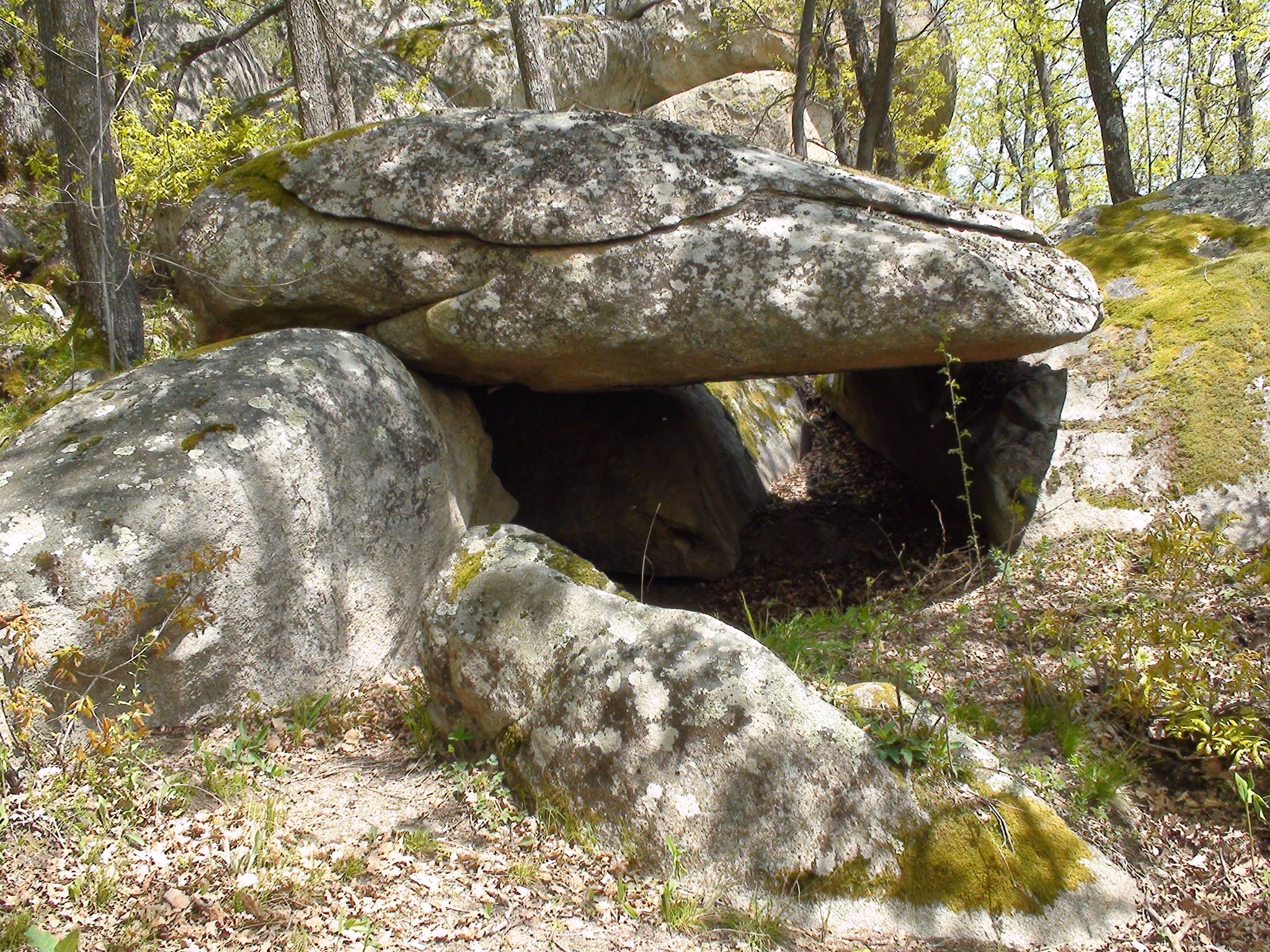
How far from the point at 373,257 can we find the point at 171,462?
2.11 meters

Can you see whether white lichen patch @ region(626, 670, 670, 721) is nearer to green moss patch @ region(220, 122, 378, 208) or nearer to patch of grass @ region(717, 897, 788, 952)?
patch of grass @ region(717, 897, 788, 952)

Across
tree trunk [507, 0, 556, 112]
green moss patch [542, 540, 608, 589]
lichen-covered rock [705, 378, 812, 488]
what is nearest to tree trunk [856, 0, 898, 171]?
lichen-covered rock [705, 378, 812, 488]

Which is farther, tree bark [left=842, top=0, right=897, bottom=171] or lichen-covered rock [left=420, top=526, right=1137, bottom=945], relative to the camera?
tree bark [left=842, top=0, right=897, bottom=171]

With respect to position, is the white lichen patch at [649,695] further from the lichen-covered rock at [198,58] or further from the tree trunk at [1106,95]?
the lichen-covered rock at [198,58]

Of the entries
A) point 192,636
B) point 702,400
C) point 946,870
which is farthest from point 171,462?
point 702,400

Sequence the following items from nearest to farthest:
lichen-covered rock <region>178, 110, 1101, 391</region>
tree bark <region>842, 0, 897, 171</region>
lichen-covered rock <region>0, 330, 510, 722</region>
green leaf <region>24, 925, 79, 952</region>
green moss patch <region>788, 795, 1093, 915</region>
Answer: green leaf <region>24, 925, 79, 952</region>
green moss patch <region>788, 795, 1093, 915</region>
lichen-covered rock <region>0, 330, 510, 722</region>
lichen-covered rock <region>178, 110, 1101, 391</region>
tree bark <region>842, 0, 897, 171</region>

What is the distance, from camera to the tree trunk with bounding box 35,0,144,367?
638cm

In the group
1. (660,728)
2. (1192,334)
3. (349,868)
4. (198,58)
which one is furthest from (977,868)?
(198,58)

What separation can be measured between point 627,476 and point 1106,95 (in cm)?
682

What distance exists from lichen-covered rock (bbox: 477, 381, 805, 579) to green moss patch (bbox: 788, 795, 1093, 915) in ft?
13.0

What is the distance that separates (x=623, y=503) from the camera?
24.5 feet

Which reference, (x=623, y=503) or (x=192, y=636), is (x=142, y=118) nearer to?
(x=623, y=503)

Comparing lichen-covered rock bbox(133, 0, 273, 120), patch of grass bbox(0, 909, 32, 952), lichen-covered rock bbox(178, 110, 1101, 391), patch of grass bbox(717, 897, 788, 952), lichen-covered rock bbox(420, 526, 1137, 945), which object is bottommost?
patch of grass bbox(717, 897, 788, 952)

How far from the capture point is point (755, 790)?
3.27 meters
